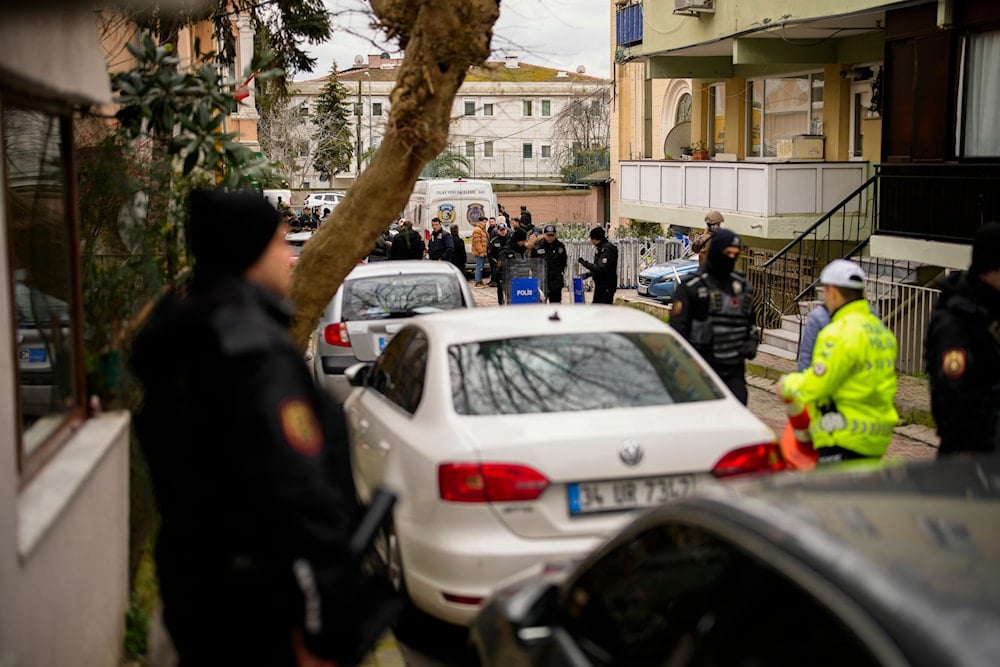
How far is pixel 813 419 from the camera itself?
20.3 ft

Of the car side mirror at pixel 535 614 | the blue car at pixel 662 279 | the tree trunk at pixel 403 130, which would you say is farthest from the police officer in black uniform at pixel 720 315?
the blue car at pixel 662 279

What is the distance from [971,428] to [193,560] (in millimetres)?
3902

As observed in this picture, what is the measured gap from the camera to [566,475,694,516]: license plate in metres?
5.36

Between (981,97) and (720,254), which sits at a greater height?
(981,97)

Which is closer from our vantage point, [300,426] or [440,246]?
[300,426]

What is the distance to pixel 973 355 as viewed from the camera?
5414 mm

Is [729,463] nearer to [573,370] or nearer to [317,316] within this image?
[573,370]

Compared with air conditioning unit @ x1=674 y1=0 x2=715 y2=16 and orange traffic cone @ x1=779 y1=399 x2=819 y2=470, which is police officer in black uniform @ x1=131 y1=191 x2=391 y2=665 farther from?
air conditioning unit @ x1=674 y1=0 x2=715 y2=16

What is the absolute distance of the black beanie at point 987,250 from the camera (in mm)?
5465

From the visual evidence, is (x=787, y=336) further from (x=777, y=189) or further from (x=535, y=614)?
(x=535, y=614)

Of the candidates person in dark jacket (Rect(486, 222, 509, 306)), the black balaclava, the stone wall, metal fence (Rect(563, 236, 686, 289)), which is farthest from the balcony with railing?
the stone wall

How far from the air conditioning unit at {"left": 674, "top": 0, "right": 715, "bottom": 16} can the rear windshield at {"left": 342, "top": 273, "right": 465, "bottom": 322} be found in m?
11.9

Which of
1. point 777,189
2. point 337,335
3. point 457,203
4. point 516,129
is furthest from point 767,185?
point 516,129

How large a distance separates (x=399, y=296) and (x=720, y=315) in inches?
189
